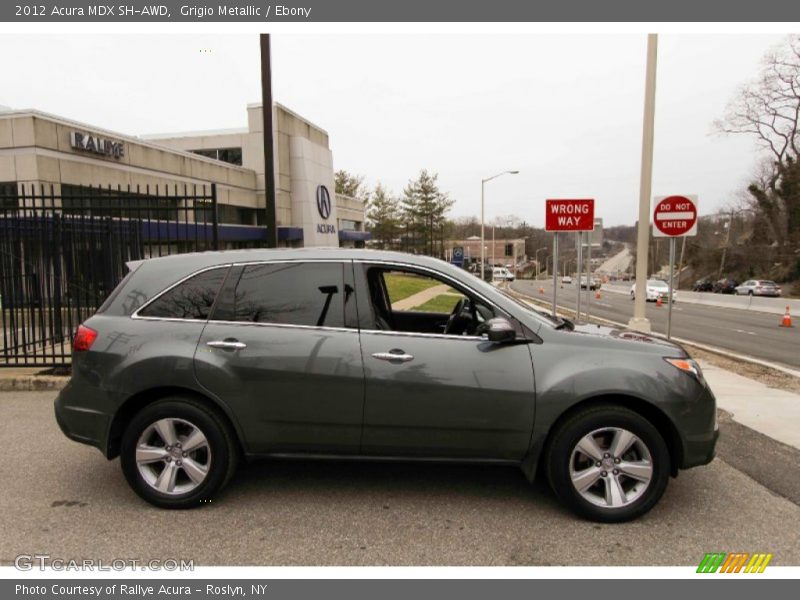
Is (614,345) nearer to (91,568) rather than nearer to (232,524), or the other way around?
(232,524)

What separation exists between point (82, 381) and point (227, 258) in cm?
129

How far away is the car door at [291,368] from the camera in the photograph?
11.1 feet

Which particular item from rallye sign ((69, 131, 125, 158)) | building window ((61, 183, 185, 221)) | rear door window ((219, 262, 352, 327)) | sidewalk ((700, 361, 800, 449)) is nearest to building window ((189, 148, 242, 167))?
rallye sign ((69, 131, 125, 158))

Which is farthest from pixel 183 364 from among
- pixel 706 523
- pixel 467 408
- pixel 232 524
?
pixel 706 523

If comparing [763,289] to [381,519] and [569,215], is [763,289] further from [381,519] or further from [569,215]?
[381,519]

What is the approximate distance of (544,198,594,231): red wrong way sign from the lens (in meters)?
10.5

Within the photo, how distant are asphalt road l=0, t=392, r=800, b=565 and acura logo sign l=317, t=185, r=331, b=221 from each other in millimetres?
27822

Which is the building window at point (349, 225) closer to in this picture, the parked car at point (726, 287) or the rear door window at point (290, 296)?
the parked car at point (726, 287)

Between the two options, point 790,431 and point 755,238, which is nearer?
point 790,431

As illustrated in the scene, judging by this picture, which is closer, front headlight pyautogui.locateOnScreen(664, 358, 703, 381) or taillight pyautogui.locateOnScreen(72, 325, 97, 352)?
front headlight pyautogui.locateOnScreen(664, 358, 703, 381)

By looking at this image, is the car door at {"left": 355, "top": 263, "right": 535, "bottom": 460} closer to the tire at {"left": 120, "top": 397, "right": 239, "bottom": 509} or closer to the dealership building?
the tire at {"left": 120, "top": 397, "right": 239, "bottom": 509}

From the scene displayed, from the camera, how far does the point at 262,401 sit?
11.2 ft

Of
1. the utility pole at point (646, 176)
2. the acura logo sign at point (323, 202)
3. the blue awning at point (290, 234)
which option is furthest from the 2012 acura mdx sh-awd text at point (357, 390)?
the acura logo sign at point (323, 202)

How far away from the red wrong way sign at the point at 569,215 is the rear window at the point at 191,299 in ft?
27.1
